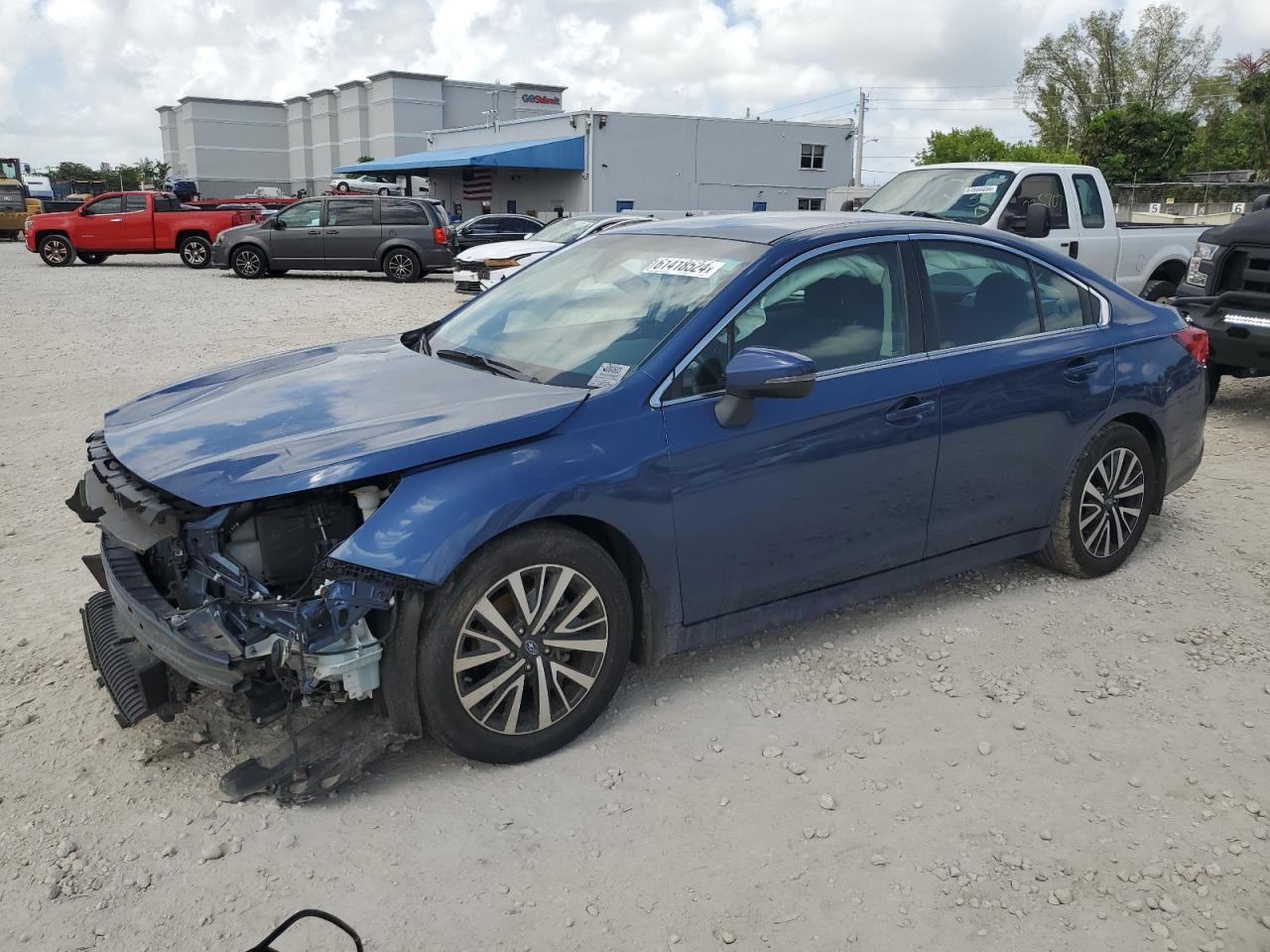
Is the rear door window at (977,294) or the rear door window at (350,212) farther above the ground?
the rear door window at (350,212)

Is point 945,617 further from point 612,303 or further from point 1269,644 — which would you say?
point 612,303

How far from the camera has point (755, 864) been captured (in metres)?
2.91

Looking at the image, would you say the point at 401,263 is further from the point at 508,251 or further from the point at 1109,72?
the point at 1109,72

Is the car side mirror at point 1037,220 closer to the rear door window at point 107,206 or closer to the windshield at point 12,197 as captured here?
the rear door window at point 107,206

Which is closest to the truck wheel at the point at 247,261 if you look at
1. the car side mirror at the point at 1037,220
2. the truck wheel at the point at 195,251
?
the truck wheel at the point at 195,251

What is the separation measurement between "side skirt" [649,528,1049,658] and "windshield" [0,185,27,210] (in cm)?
4392

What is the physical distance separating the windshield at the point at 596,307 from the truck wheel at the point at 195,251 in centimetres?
2165

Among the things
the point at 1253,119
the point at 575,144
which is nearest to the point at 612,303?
the point at 575,144

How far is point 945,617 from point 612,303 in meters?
1.98

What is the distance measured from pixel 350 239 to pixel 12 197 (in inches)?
1072

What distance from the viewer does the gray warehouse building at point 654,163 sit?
133 ft

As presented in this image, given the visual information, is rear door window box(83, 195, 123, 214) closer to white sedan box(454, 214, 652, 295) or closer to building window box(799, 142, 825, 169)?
white sedan box(454, 214, 652, 295)

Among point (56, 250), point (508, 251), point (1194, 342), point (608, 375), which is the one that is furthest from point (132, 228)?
point (1194, 342)

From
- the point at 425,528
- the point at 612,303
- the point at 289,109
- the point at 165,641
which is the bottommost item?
the point at 165,641
